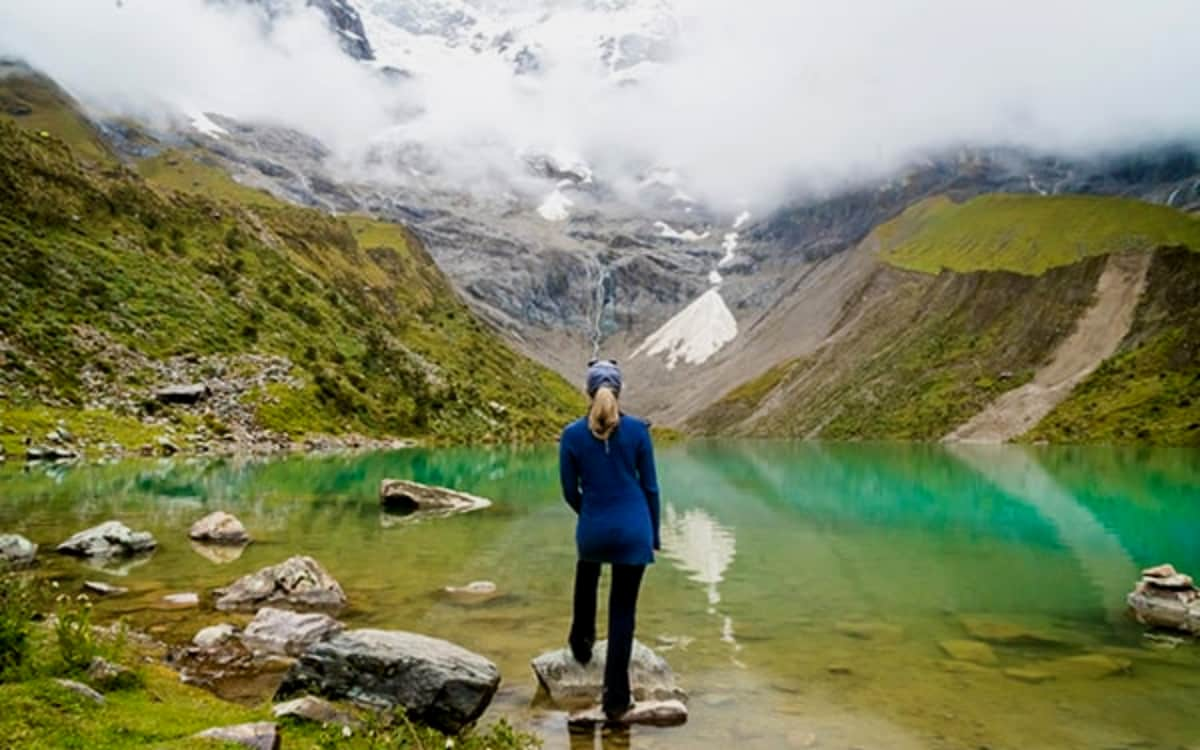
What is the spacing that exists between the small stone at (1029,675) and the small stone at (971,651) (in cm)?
53

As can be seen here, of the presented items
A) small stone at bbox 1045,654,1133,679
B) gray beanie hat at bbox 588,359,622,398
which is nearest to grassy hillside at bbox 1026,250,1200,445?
small stone at bbox 1045,654,1133,679

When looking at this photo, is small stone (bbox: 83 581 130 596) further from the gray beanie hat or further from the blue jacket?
the gray beanie hat

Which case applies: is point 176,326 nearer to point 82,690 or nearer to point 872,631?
point 872,631

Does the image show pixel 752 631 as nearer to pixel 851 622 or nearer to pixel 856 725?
pixel 851 622

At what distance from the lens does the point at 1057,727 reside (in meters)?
11.4

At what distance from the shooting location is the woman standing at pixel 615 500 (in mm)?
11500

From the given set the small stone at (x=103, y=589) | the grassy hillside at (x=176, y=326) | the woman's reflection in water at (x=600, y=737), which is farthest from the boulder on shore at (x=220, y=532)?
the grassy hillside at (x=176, y=326)

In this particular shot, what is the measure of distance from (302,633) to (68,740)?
22.0ft

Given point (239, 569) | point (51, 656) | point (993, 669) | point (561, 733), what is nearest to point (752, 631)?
point (993, 669)

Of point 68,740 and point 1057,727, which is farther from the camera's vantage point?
point 1057,727

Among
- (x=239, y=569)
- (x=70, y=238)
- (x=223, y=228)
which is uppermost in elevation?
(x=223, y=228)

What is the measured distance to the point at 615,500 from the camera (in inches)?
456

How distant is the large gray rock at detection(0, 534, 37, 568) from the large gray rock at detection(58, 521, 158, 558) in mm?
1318

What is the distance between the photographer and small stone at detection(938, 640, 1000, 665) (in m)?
14.9
